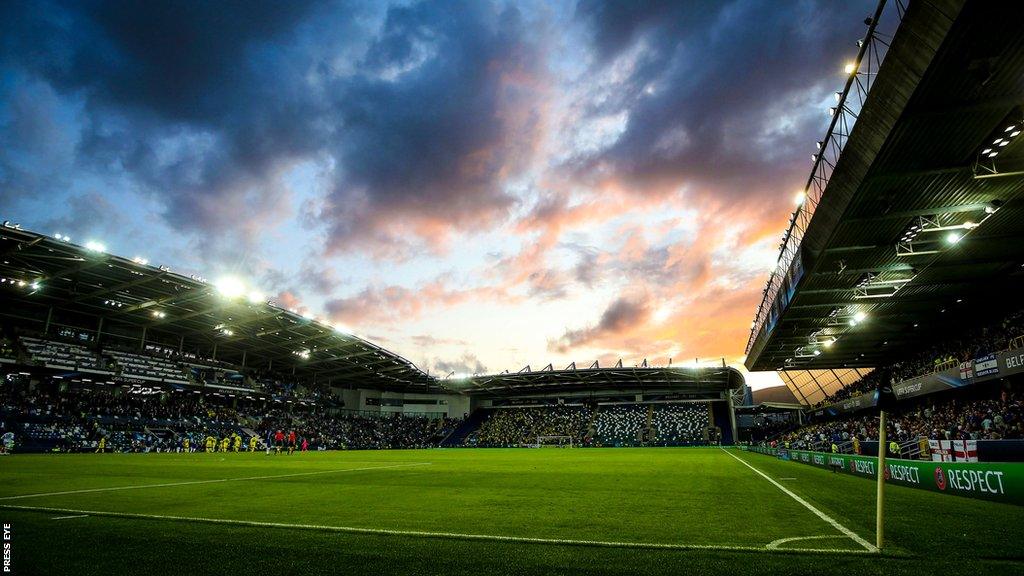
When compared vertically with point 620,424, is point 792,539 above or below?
above

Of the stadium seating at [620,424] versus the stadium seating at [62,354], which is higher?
the stadium seating at [62,354]

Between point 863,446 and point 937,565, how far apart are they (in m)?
20.1

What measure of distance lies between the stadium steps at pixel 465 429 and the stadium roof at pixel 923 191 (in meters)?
51.7

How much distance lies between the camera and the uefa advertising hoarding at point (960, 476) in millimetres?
8609

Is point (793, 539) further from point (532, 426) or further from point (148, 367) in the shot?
point (532, 426)

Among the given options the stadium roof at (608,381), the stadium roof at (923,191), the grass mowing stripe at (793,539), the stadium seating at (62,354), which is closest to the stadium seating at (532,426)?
the stadium roof at (608,381)

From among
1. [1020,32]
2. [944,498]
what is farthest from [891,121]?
[944,498]

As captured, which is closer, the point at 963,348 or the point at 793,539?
the point at 793,539

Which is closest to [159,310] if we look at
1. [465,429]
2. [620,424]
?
[465,429]

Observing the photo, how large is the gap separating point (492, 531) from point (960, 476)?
34.6ft

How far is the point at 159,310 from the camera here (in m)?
40.4

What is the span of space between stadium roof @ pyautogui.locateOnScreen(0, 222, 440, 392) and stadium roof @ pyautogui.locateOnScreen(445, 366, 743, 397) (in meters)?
16.8

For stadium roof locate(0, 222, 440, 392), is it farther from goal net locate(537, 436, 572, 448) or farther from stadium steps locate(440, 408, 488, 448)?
goal net locate(537, 436, 572, 448)

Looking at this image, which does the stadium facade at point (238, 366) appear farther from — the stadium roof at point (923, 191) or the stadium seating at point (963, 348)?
the stadium roof at point (923, 191)
